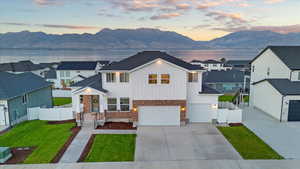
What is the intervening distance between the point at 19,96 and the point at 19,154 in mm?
8055

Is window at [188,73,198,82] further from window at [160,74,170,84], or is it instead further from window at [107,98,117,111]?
window at [107,98,117,111]

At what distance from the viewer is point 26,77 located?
74.2 ft

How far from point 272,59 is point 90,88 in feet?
65.4

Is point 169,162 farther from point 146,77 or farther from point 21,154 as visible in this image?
point 21,154

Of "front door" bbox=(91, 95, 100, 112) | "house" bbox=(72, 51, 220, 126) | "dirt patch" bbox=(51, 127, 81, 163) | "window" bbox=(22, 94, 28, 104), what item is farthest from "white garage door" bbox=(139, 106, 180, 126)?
"window" bbox=(22, 94, 28, 104)

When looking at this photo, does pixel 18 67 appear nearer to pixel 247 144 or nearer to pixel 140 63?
pixel 140 63

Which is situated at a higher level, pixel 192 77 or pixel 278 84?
pixel 192 77

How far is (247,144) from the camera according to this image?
1380cm

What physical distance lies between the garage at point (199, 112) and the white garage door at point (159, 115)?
59.8 inches

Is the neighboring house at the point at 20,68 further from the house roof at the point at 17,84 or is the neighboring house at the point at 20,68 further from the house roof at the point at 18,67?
the house roof at the point at 17,84

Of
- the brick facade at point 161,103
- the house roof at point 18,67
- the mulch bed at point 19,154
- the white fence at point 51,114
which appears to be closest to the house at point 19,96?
the white fence at point 51,114

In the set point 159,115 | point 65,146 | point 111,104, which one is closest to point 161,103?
point 159,115

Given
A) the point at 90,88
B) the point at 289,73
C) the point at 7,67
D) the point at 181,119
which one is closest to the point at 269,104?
the point at 289,73

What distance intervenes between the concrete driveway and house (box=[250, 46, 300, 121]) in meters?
7.15
